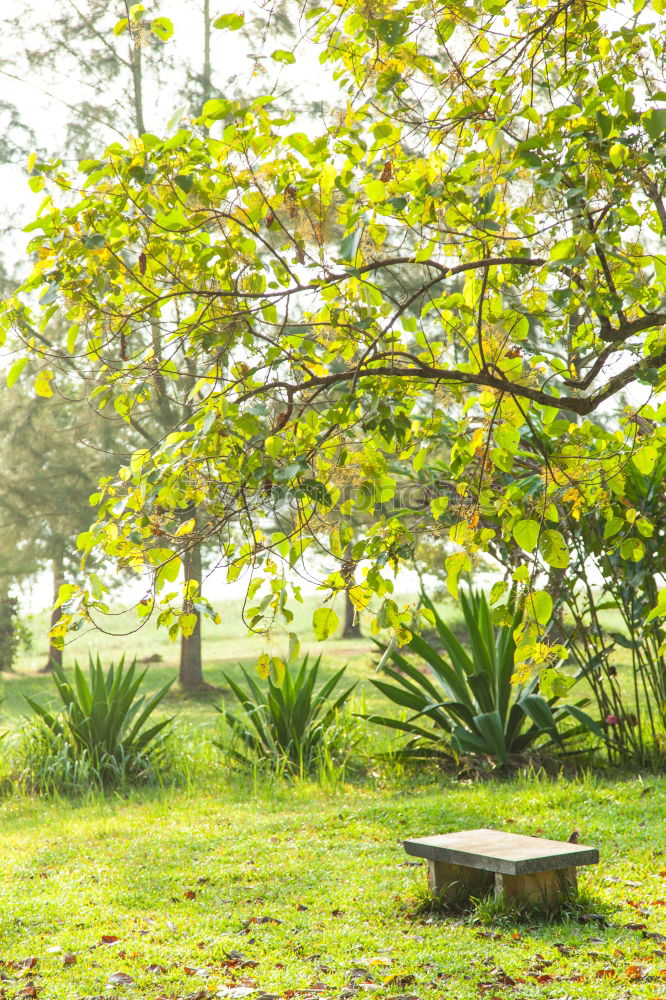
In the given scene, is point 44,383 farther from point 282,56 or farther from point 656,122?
point 656,122

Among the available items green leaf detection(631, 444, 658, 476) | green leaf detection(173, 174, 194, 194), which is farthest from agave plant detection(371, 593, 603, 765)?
green leaf detection(173, 174, 194, 194)

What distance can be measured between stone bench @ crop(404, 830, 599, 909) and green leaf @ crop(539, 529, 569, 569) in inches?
67.7

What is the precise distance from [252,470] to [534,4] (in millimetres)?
1637

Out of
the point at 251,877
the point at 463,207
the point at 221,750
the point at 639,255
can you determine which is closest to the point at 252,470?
the point at 463,207

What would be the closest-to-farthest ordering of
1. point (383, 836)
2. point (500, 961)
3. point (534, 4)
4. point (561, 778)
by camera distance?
point (534, 4) → point (500, 961) → point (383, 836) → point (561, 778)

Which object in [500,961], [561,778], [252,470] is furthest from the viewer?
[561,778]

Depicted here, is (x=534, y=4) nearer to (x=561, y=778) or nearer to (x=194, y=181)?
(x=194, y=181)

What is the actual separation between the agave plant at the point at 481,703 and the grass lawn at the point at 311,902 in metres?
0.43

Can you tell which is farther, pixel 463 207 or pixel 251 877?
pixel 251 877

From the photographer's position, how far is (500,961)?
11.9ft

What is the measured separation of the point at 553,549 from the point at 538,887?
206 centimetres

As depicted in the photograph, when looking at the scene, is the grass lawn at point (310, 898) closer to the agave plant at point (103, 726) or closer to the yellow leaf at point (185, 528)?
the agave plant at point (103, 726)

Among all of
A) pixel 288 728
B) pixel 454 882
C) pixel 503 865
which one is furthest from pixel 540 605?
pixel 288 728

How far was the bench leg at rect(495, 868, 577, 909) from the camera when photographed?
4.04 m
